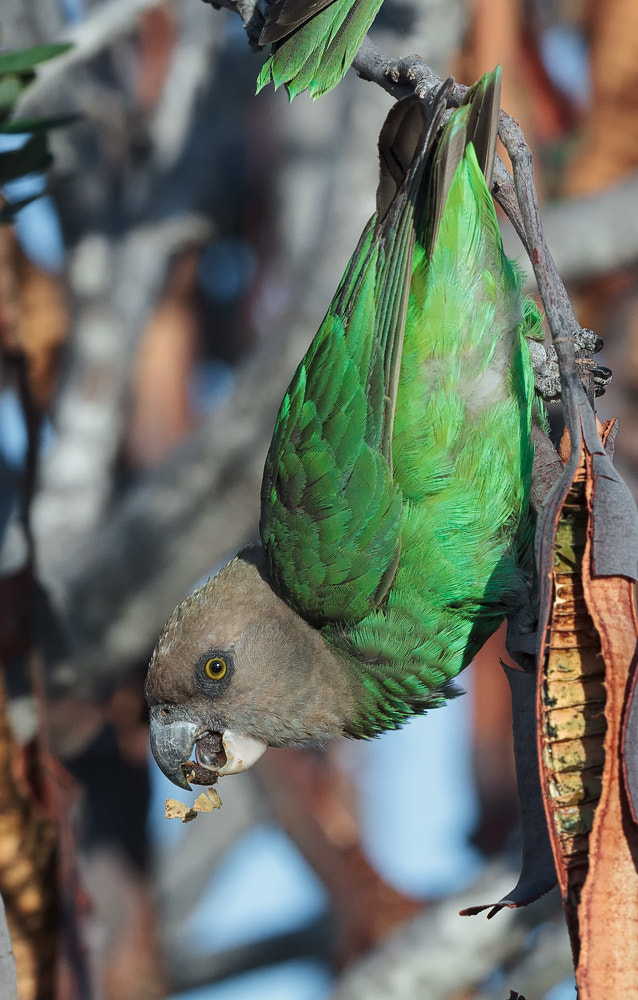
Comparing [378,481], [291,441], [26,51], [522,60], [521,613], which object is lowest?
[521,613]

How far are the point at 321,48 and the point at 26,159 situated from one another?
0.90 metres

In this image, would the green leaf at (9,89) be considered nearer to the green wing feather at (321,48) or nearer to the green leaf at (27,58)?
the green leaf at (27,58)

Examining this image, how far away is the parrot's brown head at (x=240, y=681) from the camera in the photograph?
311cm

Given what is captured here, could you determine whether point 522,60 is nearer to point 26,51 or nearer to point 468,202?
point 468,202

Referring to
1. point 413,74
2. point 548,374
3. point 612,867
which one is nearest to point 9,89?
point 413,74

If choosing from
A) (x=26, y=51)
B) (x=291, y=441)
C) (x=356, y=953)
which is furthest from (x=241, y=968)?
(x=26, y=51)

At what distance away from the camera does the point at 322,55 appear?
2.79m

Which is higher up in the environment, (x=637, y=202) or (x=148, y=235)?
(x=148, y=235)

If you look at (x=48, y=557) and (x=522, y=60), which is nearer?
(x=48, y=557)

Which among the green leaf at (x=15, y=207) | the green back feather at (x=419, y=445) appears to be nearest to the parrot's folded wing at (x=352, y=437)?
the green back feather at (x=419, y=445)

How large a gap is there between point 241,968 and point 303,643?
3757 mm

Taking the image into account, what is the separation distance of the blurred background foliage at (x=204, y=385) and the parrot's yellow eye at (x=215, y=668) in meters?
0.91

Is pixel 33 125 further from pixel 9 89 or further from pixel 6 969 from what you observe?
pixel 6 969

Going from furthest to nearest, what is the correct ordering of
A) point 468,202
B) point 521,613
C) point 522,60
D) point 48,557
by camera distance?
point 522,60 < point 48,557 < point 468,202 < point 521,613
